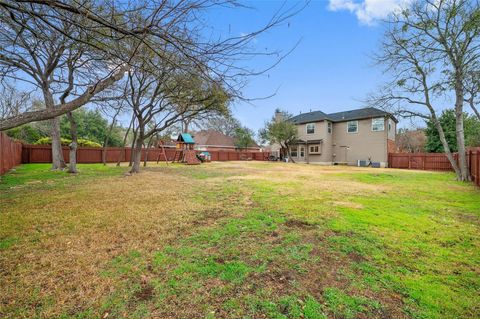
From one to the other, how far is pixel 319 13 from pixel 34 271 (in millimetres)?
4923

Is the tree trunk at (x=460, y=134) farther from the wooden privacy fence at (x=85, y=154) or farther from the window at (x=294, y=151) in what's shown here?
the wooden privacy fence at (x=85, y=154)

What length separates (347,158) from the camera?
956 inches

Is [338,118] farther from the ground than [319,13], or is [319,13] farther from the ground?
[338,118]

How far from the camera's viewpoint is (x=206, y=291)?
2.11 metres

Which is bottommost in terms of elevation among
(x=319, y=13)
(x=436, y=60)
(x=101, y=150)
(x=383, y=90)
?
(x=101, y=150)

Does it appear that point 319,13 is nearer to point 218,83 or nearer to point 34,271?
point 218,83

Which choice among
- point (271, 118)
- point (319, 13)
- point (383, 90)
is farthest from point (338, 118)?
Answer: point (319, 13)

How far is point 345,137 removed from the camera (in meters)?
24.5

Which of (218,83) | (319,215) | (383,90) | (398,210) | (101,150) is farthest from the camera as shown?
(101,150)

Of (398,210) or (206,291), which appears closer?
(206,291)

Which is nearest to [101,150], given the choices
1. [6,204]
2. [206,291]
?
[6,204]

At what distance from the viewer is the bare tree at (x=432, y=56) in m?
9.91

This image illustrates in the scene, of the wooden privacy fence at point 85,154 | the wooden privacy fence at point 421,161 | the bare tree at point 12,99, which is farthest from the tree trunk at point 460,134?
the bare tree at point 12,99

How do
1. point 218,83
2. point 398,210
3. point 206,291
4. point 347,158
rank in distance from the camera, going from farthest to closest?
point 347,158, point 398,210, point 218,83, point 206,291
